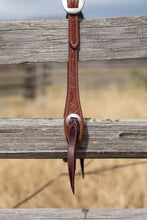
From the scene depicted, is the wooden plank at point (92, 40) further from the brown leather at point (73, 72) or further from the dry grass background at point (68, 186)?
the dry grass background at point (68, 186)

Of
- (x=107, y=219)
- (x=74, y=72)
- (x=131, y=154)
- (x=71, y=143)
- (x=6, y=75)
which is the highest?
(x=74, y=72)

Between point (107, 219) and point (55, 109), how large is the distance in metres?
5.02

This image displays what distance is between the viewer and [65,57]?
129cm

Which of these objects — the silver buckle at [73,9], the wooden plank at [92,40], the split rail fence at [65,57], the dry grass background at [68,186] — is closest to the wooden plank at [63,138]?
the split rail fence at [65,57]

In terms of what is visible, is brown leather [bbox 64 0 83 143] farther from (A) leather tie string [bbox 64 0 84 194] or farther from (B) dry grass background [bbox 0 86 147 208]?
(B) dry grass background [bbox 0 86 147 208]

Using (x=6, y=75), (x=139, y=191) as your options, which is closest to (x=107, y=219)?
(x=139, y=191)

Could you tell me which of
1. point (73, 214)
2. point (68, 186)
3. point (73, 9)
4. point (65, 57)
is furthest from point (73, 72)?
point (68, 186)

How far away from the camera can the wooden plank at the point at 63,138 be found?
1327mm

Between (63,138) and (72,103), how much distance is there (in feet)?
0.58

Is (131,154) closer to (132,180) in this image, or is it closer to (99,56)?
(99,56)

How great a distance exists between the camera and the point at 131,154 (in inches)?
54.0

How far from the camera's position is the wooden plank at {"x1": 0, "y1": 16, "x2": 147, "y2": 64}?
128 centimetres

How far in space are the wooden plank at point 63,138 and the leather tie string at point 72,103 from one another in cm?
6

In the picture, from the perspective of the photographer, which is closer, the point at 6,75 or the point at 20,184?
the point at 20,184
